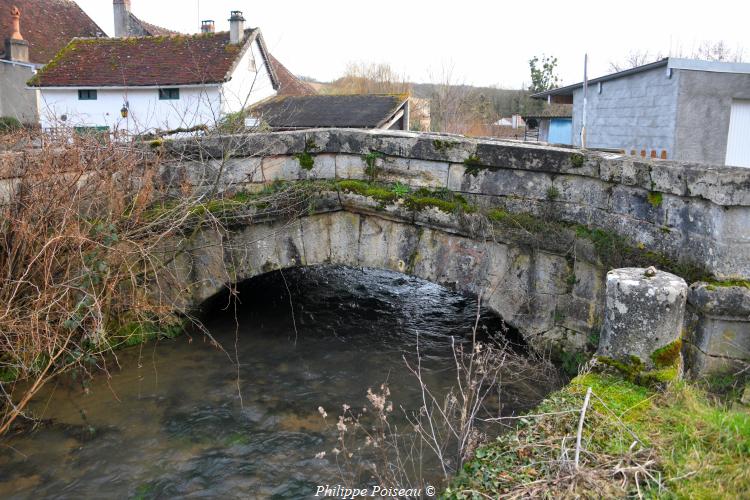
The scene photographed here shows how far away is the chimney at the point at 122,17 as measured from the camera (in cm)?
2748

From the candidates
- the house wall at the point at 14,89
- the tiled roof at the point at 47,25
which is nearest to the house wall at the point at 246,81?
the house wall at the point at 14,89

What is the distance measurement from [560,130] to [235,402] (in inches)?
751

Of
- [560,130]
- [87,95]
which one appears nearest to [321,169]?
[560,130]

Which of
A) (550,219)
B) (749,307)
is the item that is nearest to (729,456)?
(749,307)

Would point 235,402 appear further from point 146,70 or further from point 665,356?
point 146,70

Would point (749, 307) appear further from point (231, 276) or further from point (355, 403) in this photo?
point (231, 276)

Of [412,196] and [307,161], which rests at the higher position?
[307,161]

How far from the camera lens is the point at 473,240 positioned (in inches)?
230

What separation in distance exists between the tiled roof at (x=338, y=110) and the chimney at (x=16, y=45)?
11.0 m

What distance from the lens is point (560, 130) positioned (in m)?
22.0

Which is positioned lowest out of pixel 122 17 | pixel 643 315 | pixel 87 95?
pixel 643 315

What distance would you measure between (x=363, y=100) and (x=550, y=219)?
14.2m

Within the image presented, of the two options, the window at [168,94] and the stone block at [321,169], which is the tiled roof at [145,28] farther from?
the stone block at [321,169]

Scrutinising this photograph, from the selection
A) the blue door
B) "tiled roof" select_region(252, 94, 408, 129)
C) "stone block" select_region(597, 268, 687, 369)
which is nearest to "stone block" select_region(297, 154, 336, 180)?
"stone block" select_region(597, 268, 687, 369)
